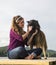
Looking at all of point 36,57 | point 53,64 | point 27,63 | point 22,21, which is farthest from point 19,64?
point 22,21

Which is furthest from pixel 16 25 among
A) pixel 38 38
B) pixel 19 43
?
pixel 38 38

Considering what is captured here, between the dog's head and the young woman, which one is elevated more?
the dog's head

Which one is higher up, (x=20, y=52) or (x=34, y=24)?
→ (x=34, y=24)

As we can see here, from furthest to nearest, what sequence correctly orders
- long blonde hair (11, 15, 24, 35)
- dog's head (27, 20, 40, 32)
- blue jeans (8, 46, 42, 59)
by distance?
1. dog's head (27, 20, 40, 32)
2. long blonde hair (11, 15, 24, 35)
3. blue jeans (8, 46, 42, 59)

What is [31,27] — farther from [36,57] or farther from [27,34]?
[36,57]

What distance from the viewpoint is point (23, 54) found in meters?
6.09

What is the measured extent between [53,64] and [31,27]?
1474mm

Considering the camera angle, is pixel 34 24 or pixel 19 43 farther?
pixel 34 24

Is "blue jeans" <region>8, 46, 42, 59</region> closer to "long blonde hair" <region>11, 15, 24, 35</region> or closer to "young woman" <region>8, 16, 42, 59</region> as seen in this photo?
"young woman" <region>8, 16, 42, 59</region>

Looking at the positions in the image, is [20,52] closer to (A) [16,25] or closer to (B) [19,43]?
(B) [19,43]

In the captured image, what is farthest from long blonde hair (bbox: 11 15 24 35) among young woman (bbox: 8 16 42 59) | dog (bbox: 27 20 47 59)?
dog (bbox: 27 20 47 59)

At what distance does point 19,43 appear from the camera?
6340mm

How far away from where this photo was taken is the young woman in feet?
19.9

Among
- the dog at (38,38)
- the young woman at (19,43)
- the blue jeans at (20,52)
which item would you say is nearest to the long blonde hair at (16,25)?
the young woman at (19,43)
